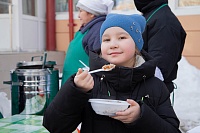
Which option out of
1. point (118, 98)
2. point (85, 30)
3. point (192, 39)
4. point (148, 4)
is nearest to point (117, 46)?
point (118, 98)

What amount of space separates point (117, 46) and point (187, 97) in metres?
3.91

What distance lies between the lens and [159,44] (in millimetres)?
2180

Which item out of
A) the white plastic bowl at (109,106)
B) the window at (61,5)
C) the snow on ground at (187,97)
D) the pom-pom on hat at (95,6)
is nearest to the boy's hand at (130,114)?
the white plastic bowl at (109,106)

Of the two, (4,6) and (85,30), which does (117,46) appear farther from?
(4,6)

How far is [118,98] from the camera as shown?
1.39 m

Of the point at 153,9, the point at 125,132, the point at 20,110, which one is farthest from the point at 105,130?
the point at 20,110

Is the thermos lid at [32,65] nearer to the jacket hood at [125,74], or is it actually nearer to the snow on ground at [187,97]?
the jacket hood at [125,74]

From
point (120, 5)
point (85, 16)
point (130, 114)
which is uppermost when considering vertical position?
point (120, 5)

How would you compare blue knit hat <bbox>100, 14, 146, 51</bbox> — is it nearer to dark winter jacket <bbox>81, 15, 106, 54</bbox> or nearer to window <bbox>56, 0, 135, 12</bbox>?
dark winter jacket <bbox>81, 15, 106, 54</bbox>

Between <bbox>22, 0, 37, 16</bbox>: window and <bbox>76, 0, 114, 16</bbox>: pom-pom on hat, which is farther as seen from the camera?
<bbox>22, 0, 37, 16</bbox>: window

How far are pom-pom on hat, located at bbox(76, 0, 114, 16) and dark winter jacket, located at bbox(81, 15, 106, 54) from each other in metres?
0.07

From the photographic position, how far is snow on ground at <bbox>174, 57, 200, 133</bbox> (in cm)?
435

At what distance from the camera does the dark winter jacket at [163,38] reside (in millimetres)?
2184

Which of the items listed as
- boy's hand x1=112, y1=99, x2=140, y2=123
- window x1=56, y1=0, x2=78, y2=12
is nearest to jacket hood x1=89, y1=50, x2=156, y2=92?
boy's hand x1=112, y1=99, x2=140, y2=123
